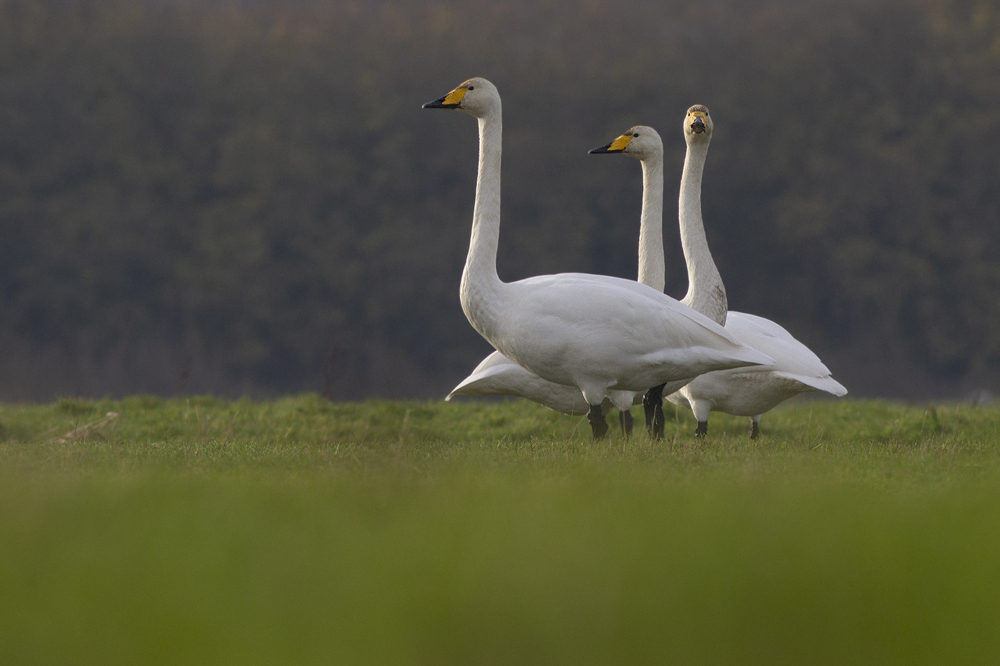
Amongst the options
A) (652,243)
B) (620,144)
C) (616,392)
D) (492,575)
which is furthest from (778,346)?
(492,575)

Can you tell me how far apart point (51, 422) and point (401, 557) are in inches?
376

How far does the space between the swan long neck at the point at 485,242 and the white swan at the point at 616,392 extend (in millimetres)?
1157

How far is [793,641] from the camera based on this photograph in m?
3.01

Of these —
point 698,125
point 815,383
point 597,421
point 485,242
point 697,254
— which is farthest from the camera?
point 698,125

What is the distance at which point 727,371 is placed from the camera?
393 inches

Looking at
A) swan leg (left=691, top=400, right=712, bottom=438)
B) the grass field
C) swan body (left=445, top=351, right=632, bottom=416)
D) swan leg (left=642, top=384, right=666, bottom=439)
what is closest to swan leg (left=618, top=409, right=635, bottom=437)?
swan leg (left=642, top=384, right=666, bottom=439)

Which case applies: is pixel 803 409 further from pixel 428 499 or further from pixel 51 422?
pixel 428 499

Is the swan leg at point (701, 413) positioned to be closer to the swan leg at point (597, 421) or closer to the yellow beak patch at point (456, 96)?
the swan leg at point (597, 421)

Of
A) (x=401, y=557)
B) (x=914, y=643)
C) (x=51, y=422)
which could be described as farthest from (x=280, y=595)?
(x=51, y=422)

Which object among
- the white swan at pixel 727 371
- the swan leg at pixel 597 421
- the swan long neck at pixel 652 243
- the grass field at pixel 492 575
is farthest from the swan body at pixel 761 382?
the grass field at pixel 492 575

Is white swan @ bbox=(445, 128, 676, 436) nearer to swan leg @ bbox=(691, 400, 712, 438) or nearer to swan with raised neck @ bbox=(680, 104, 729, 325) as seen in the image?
swan with raised neck @ bbox=(680, 104, 729, 325)

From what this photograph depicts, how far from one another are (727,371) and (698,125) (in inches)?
106

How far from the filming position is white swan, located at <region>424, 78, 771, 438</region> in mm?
8414

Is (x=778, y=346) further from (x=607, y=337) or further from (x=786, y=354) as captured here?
(x=607, y=337)
